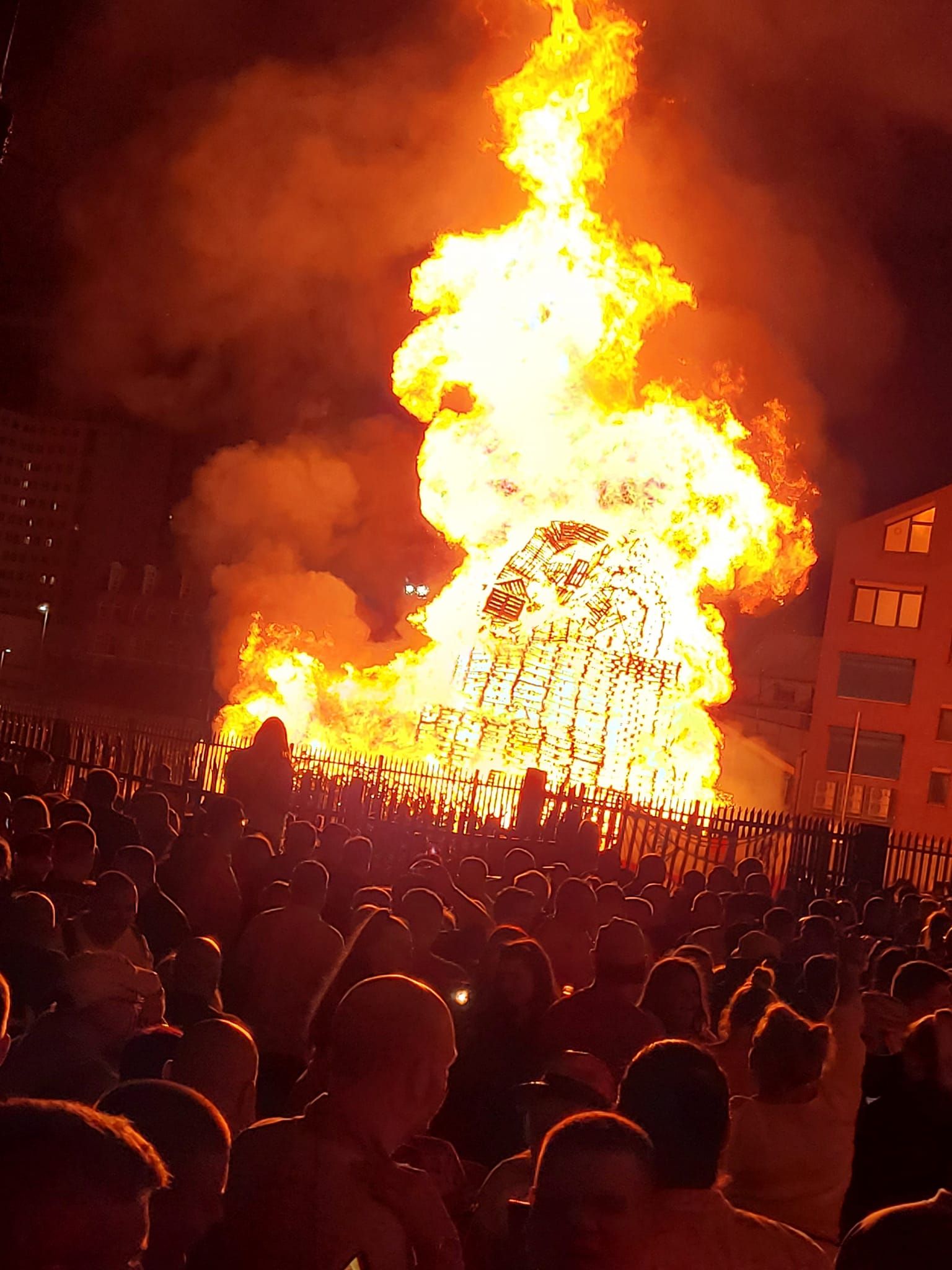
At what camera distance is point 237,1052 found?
13.4ft

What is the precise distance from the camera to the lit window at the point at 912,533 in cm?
4534

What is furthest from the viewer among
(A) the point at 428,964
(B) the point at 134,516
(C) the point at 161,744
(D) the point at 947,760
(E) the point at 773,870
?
(B) the point at 134,516

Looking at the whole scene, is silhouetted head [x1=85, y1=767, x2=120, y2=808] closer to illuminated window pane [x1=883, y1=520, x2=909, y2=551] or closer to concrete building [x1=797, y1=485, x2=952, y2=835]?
concrete building [x1=797, y1=485, x2=952, y2=835]

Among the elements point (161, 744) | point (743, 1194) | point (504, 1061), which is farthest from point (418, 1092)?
point (161, 744)

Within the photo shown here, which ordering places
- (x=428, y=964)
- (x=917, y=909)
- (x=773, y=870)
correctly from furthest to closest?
1. (x=773, y=870)
2. (x=917, y=909)
3. (x=428, y=964)

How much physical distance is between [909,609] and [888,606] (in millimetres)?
669

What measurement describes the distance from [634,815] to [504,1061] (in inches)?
607

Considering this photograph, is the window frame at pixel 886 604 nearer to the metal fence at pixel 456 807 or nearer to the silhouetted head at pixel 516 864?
the metal fence at pixel 456 807

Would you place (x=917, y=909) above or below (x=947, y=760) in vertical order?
below

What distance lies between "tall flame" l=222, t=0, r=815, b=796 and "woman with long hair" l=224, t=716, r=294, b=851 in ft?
60.1

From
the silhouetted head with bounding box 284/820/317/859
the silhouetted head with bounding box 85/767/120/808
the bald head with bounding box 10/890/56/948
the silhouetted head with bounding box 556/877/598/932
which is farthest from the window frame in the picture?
the bald head with bounding box 10/890/56/948

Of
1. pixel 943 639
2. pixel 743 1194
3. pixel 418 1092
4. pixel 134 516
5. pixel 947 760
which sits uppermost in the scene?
pixel 134 516

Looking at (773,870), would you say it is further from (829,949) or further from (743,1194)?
(743,1194)

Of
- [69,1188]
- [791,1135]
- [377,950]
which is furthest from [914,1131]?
[69,1188]
